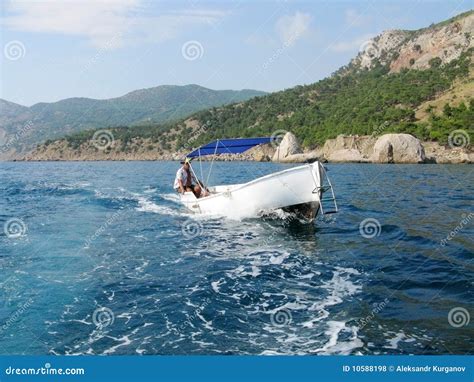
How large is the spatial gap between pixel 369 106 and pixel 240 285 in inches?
3247

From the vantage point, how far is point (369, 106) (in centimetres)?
8775

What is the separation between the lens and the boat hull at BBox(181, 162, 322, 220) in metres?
19.0

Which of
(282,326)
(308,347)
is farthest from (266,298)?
(308,347)

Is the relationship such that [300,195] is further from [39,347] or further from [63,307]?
[39,347]

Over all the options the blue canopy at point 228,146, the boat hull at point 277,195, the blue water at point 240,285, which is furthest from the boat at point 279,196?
the blue canopy at point 228,146

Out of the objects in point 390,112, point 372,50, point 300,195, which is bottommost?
point 300,195

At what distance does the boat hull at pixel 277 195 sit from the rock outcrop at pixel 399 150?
4290 centimetres

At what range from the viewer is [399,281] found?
37.4 ft

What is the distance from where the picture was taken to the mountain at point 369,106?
3004 inches

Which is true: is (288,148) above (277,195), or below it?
above

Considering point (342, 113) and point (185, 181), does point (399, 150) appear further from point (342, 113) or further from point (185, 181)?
point (185, 181)

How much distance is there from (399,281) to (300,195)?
327 inches

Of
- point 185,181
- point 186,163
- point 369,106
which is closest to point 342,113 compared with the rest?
point 369,106

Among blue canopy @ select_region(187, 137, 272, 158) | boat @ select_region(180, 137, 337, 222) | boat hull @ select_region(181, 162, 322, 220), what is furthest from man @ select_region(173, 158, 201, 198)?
boat hull @ select_region(181, 162, 322, 220)
